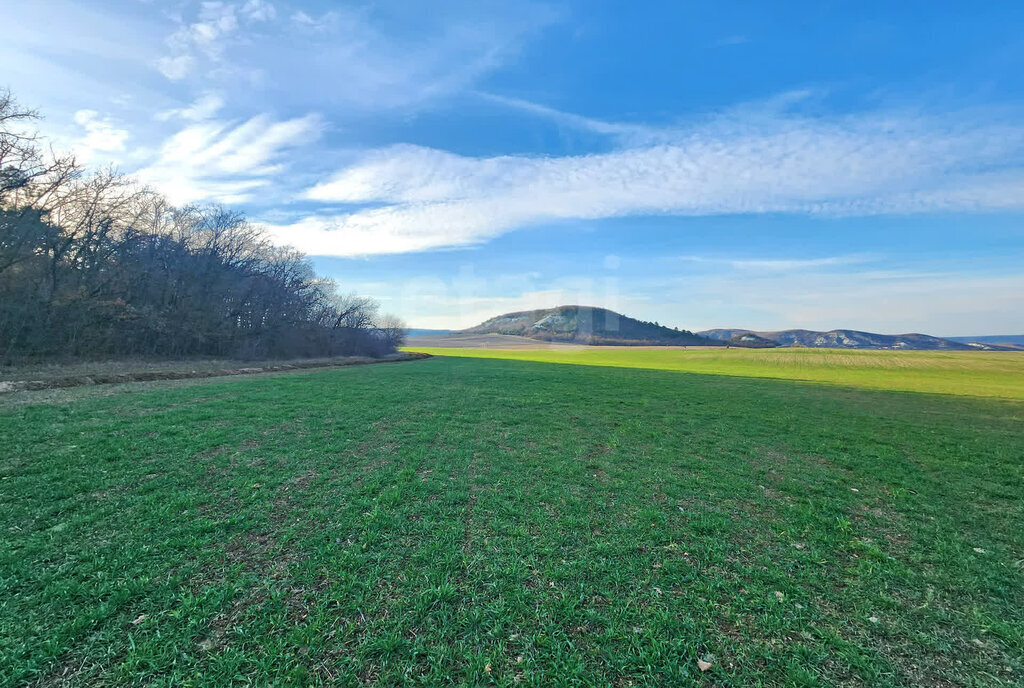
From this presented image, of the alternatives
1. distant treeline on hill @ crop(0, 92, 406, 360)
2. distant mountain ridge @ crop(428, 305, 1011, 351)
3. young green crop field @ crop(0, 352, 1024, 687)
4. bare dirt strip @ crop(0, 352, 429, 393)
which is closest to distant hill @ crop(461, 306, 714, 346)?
distant mountain ridge @ crop(428, 305, 1011, 351)

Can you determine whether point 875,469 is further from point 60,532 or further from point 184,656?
point 60,532

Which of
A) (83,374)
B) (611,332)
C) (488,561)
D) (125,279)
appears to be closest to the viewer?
(488,561)

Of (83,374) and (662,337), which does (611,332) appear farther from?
(83,374)

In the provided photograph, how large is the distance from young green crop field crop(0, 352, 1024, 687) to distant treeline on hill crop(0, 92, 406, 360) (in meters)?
24.8

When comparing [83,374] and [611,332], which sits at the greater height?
[611,332]

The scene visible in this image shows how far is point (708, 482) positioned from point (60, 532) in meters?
12.7

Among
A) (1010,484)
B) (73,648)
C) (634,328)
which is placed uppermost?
(634,328)

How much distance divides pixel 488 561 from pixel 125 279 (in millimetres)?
45866

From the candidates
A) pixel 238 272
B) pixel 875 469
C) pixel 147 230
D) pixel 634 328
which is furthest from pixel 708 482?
pixel 634 328

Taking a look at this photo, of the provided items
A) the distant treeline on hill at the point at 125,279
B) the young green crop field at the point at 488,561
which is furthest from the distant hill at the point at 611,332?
the young green crop field at the point at 488,561

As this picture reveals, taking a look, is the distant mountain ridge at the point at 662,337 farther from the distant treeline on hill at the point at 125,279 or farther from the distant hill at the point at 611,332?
the distant treeline on hill at the point at 125,279

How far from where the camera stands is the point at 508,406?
1862 cm

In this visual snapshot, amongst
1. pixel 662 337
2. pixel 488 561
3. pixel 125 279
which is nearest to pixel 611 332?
pixel 662 337

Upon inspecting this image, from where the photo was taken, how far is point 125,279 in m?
33.3
